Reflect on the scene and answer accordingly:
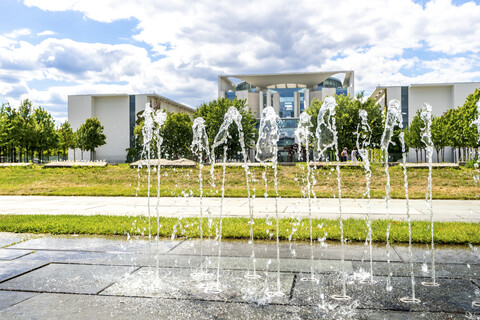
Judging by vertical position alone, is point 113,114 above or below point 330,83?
below

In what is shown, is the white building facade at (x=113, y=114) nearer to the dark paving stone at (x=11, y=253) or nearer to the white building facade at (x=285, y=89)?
the white building facade at (x=285, y=89)

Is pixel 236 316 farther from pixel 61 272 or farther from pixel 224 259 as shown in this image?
pixel 61 272

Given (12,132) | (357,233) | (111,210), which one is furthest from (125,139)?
(357,233)

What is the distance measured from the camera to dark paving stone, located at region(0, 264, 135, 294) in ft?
11.5

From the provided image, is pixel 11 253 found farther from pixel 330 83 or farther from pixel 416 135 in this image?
pixel 330 83

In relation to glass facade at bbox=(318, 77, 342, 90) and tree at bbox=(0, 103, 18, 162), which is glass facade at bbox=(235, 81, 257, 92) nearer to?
glass facade at bbox=(318, 77, 342, 90)

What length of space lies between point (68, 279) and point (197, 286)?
49.5 inches

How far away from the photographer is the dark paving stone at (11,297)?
313 centimetres

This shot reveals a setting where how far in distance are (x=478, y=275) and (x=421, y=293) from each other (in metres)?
0.93

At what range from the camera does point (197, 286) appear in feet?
11.8

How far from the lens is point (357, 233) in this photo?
590 centimetres

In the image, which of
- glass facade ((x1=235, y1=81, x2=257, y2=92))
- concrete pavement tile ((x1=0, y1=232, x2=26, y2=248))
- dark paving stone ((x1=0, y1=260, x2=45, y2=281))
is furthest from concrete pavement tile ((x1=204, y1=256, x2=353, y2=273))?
glass facade ((x1=235, y1=81, x2=257, y2=92))

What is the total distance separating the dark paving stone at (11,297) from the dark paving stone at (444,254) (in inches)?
149

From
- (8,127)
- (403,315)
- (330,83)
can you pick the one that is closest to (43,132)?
(8,127)
